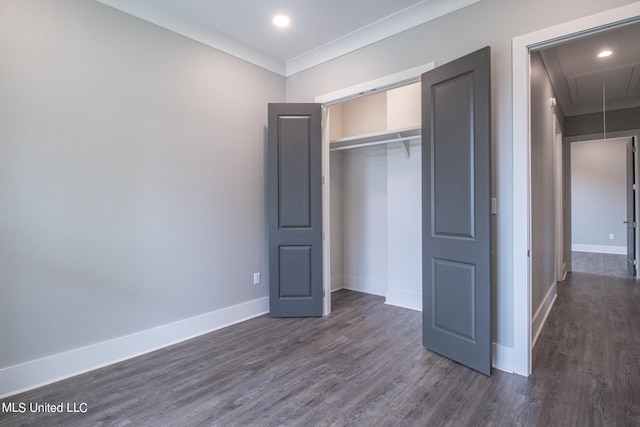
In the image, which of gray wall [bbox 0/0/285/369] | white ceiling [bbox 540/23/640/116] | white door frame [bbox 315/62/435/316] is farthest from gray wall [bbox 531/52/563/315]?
gray wall [bbox 0/0/285/369]

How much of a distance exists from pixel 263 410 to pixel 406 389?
949 mm

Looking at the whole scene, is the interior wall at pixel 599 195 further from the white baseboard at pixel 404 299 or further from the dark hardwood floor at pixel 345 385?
the white baseboard at pixel 404 299

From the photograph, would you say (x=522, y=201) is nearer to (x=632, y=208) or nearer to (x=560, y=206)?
(x=560, y=206)

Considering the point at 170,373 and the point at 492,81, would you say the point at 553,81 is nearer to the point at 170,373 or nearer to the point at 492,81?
the point at 492,81

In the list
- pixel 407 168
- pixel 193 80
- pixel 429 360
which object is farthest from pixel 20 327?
pixel 407 168

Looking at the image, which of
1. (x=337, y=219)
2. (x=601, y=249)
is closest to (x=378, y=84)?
(x=337, y=219)

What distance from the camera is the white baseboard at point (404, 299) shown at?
12.4ft

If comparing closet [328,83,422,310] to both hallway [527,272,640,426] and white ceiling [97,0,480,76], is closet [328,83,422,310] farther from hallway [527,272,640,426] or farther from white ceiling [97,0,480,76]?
hallway [527,272,640,426]

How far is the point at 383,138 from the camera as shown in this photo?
3803mm

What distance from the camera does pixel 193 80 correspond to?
3.02m

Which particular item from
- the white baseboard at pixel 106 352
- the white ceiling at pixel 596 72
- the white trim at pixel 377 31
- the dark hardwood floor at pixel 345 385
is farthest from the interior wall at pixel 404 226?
the white baseboard at pixel 106 352

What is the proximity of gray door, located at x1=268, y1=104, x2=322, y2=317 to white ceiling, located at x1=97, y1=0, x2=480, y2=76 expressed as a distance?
0.65 m

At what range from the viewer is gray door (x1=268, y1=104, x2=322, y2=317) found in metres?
3.52

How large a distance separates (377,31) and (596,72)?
3.13m
